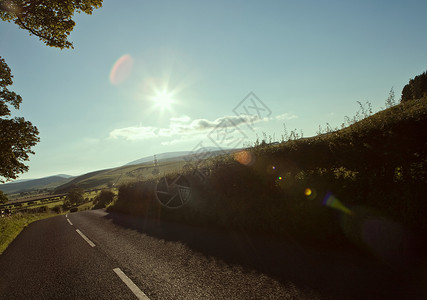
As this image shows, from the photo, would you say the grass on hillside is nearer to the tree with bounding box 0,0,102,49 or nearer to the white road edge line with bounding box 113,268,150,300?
the white road edge line with bounding box 113,268,150,300

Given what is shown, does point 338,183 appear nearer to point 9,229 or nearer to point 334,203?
point 334,203

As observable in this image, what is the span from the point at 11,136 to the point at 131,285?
1895cm

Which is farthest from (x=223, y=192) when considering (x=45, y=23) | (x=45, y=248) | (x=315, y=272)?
(x=45, y=23)

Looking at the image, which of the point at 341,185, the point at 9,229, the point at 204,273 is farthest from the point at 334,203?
the point at 9,229

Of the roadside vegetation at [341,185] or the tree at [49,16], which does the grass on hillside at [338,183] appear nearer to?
the roadside vegetation at [341,185]

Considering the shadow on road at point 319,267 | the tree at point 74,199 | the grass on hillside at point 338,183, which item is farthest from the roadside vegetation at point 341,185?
the tree at point 74,199

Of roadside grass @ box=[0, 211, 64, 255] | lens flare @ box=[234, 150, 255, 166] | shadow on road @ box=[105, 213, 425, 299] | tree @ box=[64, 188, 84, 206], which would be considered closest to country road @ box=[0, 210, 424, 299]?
shadow on road @ box=[105, 213, 425, 299]

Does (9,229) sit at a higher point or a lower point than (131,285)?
lower

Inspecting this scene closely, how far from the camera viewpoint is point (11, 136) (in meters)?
17.0

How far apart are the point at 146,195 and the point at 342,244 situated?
44.3ft

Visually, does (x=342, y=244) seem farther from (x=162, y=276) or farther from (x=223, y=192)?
(x=223, y=192)

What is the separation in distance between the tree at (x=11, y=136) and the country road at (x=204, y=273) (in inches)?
514

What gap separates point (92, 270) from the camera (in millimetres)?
5688

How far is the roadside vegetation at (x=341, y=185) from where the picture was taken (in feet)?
16.1
